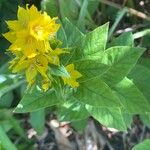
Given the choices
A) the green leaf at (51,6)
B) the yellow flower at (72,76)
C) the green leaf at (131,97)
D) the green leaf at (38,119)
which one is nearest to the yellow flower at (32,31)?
the yellow flower at (72,76)

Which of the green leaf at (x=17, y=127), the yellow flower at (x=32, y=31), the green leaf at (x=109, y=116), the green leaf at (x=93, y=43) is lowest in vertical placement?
the green leaf at (x=17, y=127)

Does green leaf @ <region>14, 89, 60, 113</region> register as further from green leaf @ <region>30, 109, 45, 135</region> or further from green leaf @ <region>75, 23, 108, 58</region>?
green leaf @ <region>30, 109, 45, 135</region>

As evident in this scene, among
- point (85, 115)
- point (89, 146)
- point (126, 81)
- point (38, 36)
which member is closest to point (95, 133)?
point (89, 146)

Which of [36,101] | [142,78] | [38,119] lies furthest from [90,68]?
[38,119]

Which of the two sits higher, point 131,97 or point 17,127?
point 131,97

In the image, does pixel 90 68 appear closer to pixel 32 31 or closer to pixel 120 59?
pixel 120 59

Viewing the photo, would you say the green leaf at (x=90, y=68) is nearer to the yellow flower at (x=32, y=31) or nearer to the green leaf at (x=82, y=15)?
the yellow flower at (x=32, y=31)

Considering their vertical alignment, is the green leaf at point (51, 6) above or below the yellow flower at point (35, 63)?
below

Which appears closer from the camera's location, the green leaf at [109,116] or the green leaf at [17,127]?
the green leaf at [109,116]
